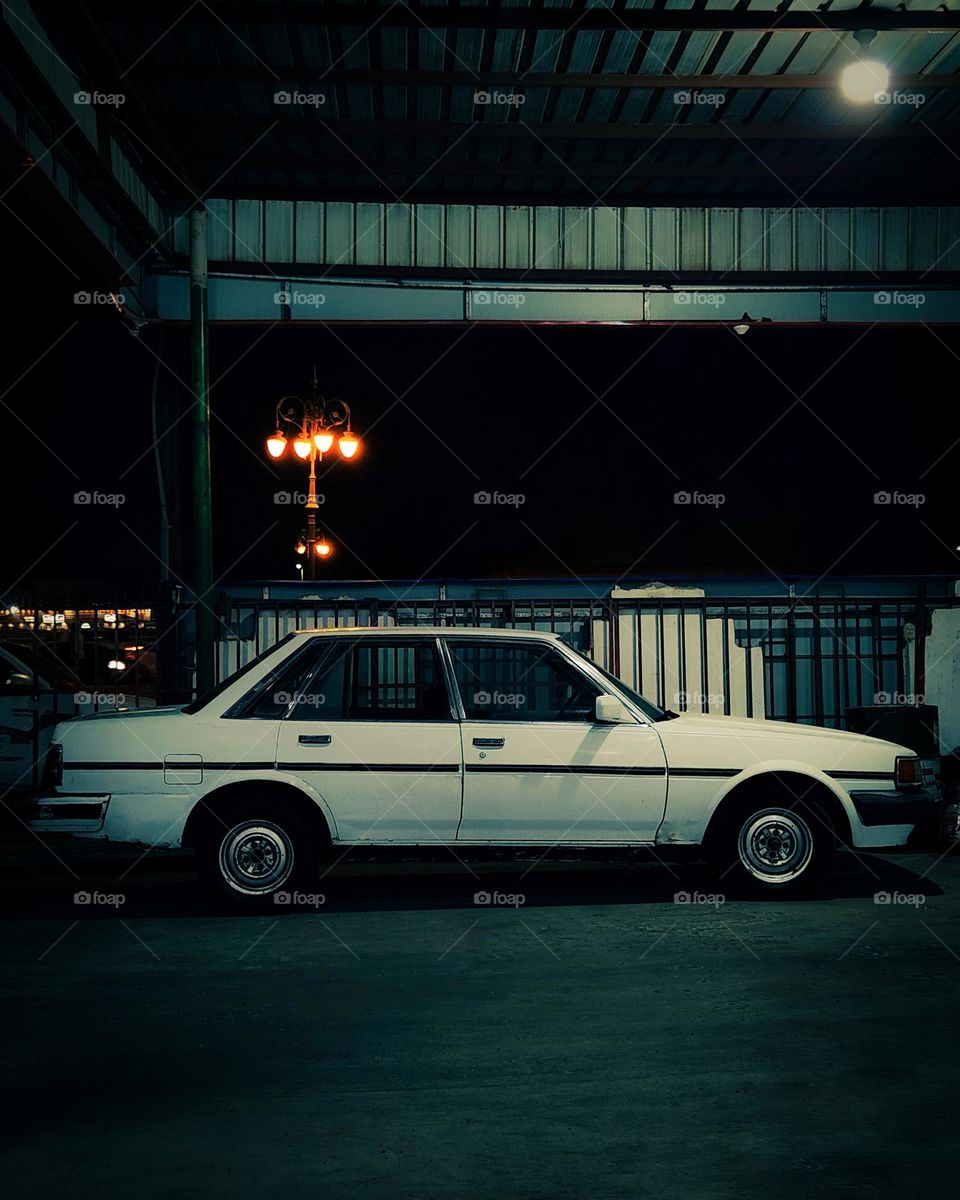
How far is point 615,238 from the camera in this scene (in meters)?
14.6

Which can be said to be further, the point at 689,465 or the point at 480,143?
the point at 689,465

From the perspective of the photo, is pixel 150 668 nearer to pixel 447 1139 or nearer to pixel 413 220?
pixel 413 220

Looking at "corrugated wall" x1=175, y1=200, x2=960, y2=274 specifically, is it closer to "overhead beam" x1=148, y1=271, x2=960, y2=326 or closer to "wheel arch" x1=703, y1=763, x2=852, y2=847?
"overhead beam" x1=148, y1=271, x2=960, y2=326

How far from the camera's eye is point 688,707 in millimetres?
11961

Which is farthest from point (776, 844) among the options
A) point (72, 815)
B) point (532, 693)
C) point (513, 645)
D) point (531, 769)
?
point (72, 815)

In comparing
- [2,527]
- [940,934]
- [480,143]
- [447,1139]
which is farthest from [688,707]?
[2,527]

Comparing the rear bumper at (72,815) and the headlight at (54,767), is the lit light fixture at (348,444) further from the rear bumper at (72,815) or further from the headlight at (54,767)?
the rear bumper at (72,815)

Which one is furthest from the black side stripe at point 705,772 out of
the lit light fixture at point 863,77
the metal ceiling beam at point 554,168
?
the metal ceiling beam at point 554,168

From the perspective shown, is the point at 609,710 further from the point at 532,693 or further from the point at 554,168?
the point at 554,168

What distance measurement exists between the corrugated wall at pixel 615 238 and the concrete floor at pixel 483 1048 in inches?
356

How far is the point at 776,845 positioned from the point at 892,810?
2.41ft

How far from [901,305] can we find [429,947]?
1149cm

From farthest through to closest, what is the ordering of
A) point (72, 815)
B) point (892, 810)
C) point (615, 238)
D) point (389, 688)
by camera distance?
point (615, 238)
point (389, 688)
point (892, 810)
point (72, 815)

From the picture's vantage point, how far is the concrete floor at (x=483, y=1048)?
3.48 metres
